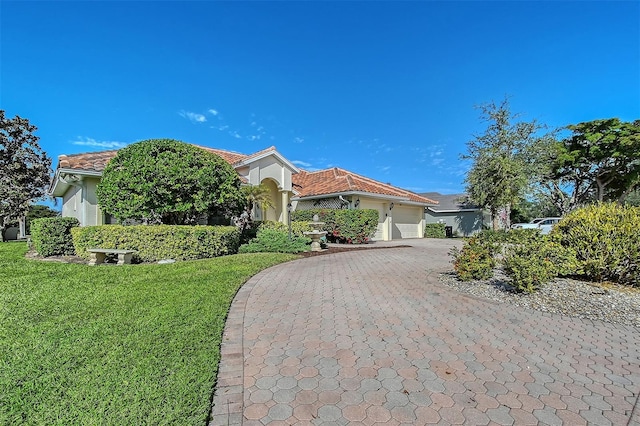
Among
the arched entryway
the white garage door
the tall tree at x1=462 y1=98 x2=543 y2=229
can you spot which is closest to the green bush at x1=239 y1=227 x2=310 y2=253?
the arched entryway

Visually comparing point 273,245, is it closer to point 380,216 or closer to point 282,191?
point 282,191

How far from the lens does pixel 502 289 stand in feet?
21.4

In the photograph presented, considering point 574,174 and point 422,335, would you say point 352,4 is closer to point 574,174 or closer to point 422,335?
point 422,335

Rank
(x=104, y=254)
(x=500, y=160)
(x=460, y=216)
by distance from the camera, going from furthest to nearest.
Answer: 1. (x=460, y=216)
2. (x=500, y=160)
3. (x=104, y=254)

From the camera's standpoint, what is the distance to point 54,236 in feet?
36.0

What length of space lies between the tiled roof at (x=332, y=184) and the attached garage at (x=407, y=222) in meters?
1.07

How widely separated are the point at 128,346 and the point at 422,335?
3.71 m

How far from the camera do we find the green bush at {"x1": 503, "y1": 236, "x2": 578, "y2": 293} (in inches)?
238

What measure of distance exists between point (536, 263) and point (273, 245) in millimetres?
9381

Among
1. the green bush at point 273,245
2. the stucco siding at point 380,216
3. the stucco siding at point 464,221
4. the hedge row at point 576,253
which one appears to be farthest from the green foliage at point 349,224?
the stucco siding at point 464,221

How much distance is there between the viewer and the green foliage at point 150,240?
33.2 feet

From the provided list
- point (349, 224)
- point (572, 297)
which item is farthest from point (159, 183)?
point (572, 297)

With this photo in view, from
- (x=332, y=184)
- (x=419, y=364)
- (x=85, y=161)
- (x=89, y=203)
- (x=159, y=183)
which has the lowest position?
(x=419, y=364)

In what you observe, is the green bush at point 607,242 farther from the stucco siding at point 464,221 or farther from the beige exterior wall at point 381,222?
the stucco siding at point 464,221
